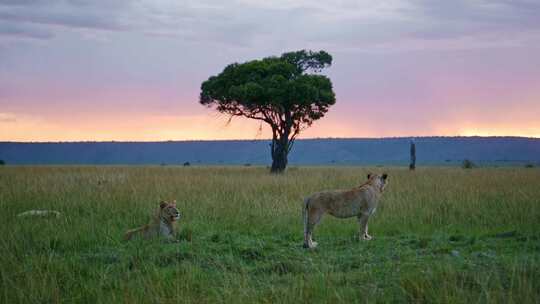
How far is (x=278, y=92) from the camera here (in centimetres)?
3538

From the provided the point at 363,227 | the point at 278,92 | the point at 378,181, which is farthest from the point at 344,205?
the point at 278,92

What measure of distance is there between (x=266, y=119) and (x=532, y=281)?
31.9 metres

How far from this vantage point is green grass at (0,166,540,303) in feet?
21.2

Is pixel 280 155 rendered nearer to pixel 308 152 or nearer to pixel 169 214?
pixel 169 214

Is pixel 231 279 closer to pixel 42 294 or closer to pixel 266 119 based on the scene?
pixel 42 294

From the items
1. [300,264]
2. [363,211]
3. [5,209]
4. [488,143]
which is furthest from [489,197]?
[488,143]

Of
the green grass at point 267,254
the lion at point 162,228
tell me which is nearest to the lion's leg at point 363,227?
the green grass at point 267,254

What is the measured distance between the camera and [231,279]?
706 centimetres

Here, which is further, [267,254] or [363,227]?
[363,227]

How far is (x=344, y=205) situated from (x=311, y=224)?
87cm

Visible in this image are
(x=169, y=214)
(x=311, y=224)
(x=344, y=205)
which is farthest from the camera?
(x=169, y=214)

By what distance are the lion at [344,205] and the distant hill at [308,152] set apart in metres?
146

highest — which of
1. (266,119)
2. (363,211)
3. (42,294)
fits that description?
(266,119)

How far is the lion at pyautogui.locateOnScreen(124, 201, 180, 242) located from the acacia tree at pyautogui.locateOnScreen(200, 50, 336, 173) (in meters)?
25.0
